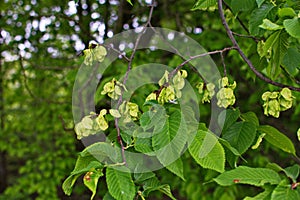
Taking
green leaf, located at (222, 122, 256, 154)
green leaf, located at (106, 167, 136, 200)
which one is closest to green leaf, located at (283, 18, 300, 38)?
green leaf, located at (222, 122, 256, 154)

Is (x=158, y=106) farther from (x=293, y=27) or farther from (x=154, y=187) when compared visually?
(x=293, y=27)

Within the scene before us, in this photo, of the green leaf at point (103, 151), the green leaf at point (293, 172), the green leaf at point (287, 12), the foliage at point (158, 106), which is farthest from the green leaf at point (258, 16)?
the green leaf at point (103, 151)

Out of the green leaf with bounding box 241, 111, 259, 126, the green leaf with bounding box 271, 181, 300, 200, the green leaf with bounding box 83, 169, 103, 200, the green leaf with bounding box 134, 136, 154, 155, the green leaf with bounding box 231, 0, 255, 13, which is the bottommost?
the green leaf with bounding box 271, 181, 300, 200

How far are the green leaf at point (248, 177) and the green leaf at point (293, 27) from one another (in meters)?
0.25

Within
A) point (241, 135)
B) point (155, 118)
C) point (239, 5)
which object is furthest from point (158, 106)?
point (239, 5)

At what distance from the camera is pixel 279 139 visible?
94cm

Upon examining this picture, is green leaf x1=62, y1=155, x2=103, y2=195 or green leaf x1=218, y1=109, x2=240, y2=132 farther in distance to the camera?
green leaf x1=218, y1=109, x2=240, y2=132

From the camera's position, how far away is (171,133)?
2.54 ft

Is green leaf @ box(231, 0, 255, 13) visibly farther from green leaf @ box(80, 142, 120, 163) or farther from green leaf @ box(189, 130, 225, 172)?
green leaf @ box(80, 142, 120, 163)

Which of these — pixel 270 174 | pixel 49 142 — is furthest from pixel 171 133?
pixel 49 142

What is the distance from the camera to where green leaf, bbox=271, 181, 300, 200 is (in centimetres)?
70

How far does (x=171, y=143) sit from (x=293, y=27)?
0.31 meters

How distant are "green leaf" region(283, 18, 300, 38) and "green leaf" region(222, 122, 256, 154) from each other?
0.91ft

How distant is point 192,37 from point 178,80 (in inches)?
53.9
